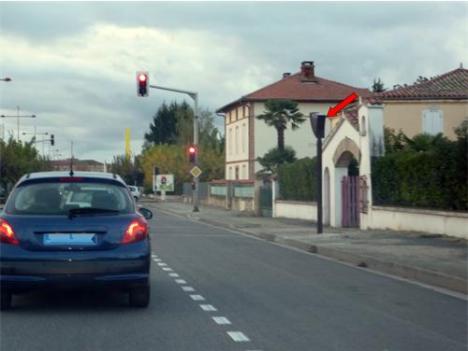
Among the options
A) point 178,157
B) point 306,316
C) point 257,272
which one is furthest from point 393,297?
point 178,157

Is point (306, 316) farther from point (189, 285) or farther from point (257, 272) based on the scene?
point (257, 272)

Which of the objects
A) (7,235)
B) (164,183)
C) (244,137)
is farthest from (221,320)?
(164,183)

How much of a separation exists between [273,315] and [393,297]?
2929mm

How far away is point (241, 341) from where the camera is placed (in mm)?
9625

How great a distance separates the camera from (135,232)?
11305mm

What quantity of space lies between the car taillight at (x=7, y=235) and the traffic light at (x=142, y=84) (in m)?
27.7

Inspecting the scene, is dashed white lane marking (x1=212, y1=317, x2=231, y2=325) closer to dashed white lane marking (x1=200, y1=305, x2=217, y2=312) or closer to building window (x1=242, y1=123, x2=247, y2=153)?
dashed white lane marking (x1=200, y1=305, x2=217, y2=312)

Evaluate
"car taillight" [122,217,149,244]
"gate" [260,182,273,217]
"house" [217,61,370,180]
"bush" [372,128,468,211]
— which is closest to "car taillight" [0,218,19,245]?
"car taillight" [122,217,149,244]

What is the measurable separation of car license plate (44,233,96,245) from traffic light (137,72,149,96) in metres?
27.8

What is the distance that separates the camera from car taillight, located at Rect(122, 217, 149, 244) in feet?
36.8

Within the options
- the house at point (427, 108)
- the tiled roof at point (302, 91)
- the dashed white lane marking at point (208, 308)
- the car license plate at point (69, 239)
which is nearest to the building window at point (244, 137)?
the tiled roof at point (302, 91)

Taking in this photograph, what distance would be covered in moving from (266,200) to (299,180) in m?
7.92

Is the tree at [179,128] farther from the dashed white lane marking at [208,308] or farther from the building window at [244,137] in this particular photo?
the dashed white lane marking at [208,308]

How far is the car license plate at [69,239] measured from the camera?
36.1 ft
